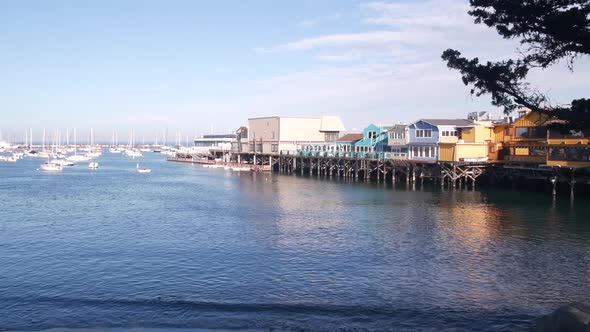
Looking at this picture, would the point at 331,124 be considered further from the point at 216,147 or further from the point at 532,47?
the point at 532,47

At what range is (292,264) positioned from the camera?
2358cm

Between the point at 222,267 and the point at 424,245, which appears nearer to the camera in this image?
the point at 222,267

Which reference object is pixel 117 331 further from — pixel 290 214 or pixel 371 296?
pixel 290 214

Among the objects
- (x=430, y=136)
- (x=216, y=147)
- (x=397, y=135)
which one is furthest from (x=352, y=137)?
(x=216, y=147)

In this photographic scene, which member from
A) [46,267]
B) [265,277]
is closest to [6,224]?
[46,267]

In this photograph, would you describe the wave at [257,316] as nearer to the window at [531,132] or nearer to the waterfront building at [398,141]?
the window at [531,132]

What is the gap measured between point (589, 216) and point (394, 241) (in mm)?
17064

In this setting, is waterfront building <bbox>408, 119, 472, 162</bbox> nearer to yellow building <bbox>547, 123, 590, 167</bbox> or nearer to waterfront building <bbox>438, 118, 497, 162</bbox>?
waterfront building <bbox>438, 118, 497, 162</bbox>

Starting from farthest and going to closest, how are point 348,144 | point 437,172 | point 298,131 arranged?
point 298,131 < point 348,144 < point 437,172

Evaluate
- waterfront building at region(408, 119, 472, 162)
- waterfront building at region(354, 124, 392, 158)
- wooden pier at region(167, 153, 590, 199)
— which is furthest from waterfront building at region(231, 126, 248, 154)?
waterfront building at region(408, 119, 472, 162)

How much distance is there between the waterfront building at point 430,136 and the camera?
198 ft

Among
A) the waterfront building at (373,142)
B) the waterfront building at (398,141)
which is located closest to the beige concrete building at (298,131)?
the waterfront building at (373,142)

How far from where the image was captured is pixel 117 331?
51.0 feet

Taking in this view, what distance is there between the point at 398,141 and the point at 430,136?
5.62 meters
